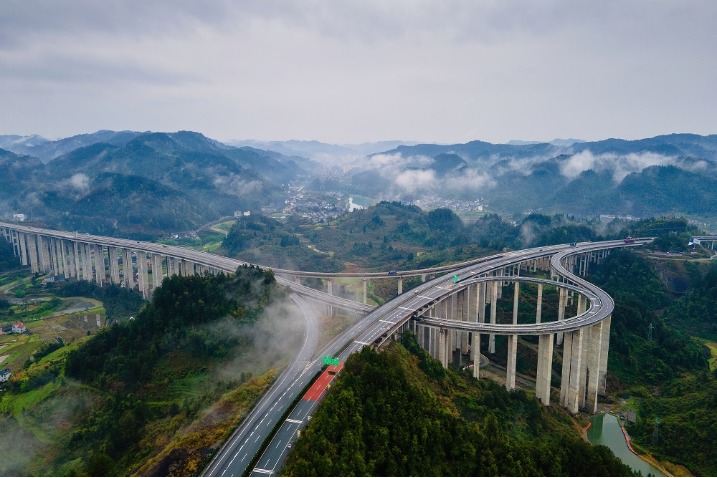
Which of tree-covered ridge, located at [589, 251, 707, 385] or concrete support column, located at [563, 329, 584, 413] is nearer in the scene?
concrete support column, located at [563, 329, 584, 413]

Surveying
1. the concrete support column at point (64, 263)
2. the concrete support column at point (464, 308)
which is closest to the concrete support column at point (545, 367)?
the concrete support column at point (464, 308)

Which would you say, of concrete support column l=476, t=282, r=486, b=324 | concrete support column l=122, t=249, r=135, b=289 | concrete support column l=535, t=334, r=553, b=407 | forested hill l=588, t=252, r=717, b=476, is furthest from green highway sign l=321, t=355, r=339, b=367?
concrete support column l=122, t=249, r=135, b=289

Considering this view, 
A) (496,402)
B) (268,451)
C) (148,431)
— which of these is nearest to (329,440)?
(268,451)

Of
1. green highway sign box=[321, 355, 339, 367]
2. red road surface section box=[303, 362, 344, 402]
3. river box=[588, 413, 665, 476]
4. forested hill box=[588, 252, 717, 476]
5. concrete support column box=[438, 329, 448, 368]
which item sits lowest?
river box=[588, 413, 665, 476]

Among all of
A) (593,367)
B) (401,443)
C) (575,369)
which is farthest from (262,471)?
(593,367)

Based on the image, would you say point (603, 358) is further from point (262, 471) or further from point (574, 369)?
point (262, 471)

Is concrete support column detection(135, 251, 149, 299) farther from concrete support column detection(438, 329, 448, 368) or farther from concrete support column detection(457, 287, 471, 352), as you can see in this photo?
concrete support column detection(438, 329, 448, 368)

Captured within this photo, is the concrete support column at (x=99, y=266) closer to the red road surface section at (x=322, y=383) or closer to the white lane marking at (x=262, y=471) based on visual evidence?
the red road surface section at (x=322, y=383)
